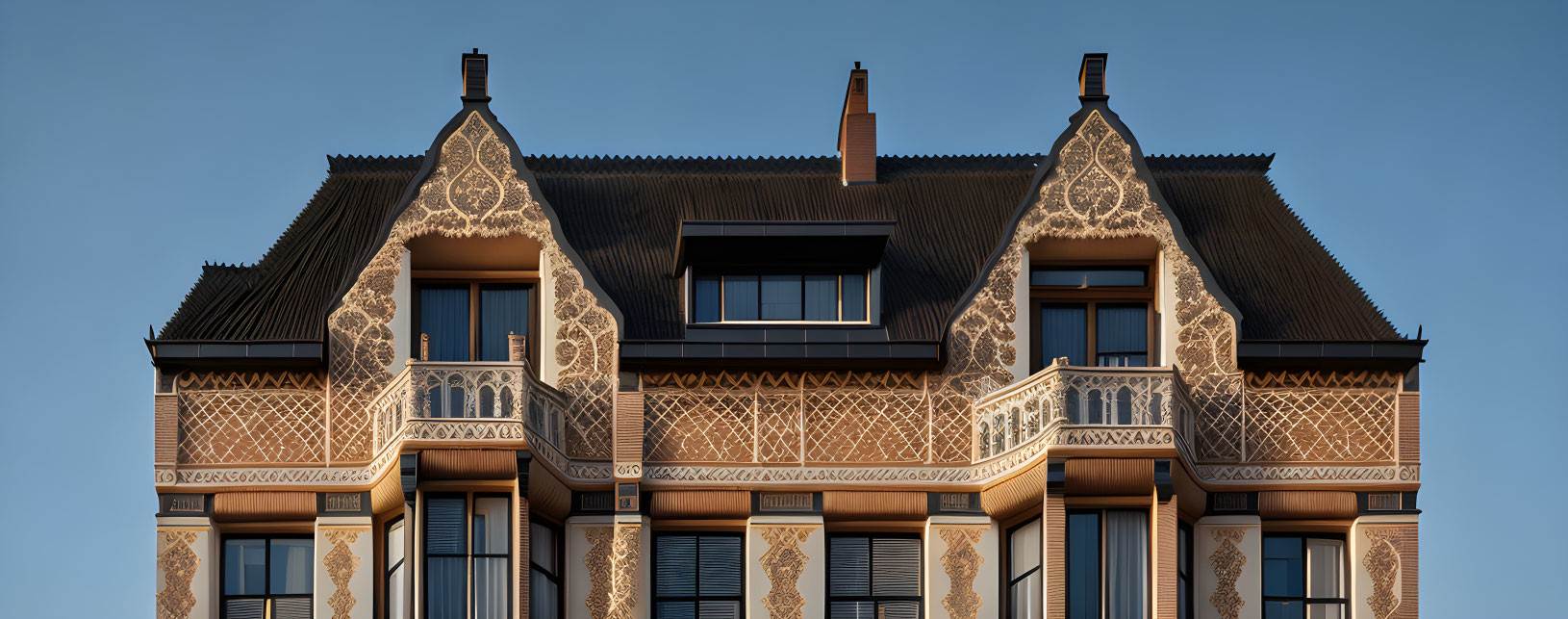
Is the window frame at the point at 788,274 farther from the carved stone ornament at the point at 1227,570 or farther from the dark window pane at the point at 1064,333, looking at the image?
the carved stone ornament at the point at 1227,570

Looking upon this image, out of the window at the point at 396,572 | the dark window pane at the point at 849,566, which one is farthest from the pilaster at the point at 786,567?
the window at the point at 396,572

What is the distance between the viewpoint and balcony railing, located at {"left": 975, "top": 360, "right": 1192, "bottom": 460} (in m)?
34.9

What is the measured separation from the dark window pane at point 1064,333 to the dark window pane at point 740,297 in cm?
443

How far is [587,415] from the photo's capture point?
118 ft

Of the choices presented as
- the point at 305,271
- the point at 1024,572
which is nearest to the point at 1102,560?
the point at 1024,572

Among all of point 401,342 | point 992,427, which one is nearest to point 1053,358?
point 992,427

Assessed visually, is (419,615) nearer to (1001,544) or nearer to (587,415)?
(587,415)

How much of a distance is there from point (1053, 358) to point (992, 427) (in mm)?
1897

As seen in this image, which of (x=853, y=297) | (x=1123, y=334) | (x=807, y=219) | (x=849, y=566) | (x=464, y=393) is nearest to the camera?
(x=464, y=393)

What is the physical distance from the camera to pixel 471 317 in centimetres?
3722

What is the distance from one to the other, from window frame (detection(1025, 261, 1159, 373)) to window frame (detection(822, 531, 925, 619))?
3.61 m

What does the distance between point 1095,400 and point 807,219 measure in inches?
270

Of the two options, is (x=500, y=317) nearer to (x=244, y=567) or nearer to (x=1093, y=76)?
(x=244, y=567)

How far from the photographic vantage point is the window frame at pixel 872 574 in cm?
3569
